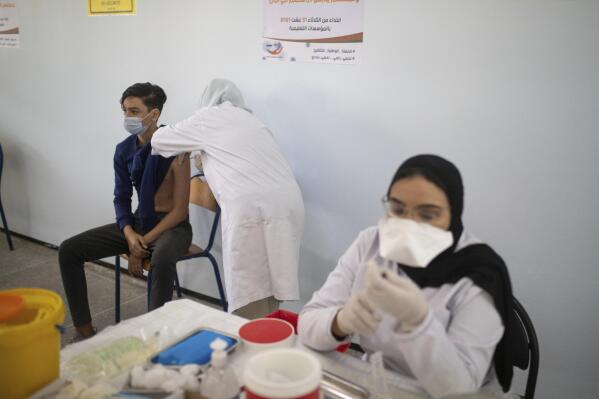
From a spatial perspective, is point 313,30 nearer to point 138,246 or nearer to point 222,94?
point 222,94

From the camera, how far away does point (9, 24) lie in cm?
329

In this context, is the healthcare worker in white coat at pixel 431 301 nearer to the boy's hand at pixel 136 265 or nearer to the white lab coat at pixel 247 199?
the white lab coat at pixel 247 199

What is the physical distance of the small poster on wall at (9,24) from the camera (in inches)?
128

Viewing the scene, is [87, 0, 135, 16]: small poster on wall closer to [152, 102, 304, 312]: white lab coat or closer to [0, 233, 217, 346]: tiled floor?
[152, 102, 304, 312]: white lab coat

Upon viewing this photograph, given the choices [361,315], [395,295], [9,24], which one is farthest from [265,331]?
[9,24]

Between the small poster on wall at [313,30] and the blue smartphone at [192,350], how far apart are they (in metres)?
1.40

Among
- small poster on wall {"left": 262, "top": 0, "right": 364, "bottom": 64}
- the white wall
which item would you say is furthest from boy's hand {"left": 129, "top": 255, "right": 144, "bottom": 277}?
small poster on wall {"left": 262, "top": 0, "right": 364, "bottom": 64}

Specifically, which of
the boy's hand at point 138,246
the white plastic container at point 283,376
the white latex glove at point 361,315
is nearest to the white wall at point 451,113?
the boy's hand at point 138,246

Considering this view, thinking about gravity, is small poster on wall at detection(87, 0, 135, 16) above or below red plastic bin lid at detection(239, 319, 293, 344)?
above

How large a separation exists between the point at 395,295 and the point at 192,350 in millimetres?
477

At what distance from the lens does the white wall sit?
1597mm

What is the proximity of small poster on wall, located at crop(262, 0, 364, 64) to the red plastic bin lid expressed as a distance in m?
1.32

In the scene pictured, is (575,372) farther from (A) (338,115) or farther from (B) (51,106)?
(B) (51,106)

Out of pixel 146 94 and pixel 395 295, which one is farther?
pixel 146 94
